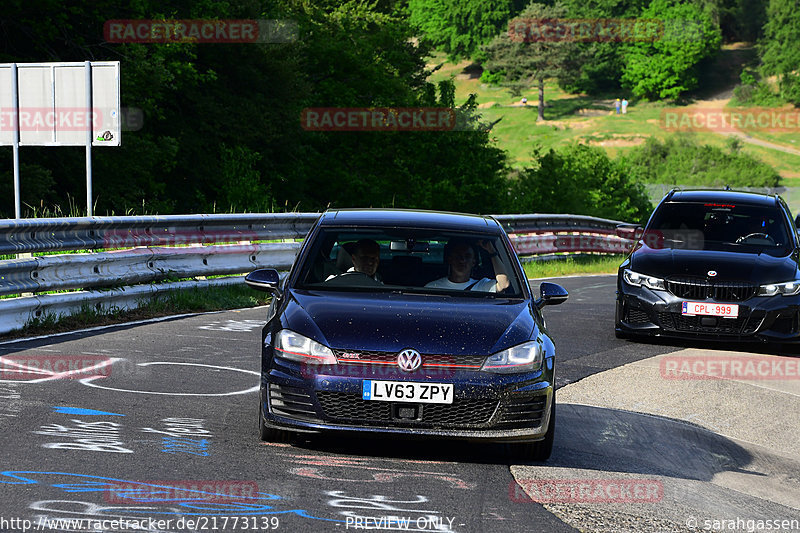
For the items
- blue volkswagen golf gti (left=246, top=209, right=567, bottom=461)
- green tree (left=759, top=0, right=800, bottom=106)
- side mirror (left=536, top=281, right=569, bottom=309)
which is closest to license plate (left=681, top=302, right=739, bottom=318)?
side mirror (left=536, top=281, right=569, bottom=309)

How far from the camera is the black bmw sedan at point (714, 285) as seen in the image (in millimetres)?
11719

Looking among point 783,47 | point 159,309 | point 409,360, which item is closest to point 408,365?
point 409,360

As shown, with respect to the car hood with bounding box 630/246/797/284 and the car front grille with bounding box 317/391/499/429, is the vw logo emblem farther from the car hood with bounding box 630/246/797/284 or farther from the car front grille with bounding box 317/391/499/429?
the car hood with bounding box 630/246/797/284

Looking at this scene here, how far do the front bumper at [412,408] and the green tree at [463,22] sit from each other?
547 feet

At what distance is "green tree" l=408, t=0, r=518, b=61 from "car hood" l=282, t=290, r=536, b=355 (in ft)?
545

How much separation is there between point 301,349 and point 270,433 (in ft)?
1.94

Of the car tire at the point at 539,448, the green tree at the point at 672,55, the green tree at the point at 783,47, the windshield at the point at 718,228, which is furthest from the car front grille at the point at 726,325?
the green tree at the point at 672,55

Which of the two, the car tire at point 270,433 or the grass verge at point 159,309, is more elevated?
the car tire at point 270,433

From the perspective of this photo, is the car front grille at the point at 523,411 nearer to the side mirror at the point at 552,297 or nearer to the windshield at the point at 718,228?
the side mirror at the point at 552,297

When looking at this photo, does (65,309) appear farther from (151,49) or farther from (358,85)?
(358,85)

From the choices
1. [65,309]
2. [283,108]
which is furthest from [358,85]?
[65,309]

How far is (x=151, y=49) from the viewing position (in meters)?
35.2

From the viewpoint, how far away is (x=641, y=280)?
12.1 metres

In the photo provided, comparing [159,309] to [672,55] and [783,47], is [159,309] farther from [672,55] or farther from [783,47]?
[783,47]
